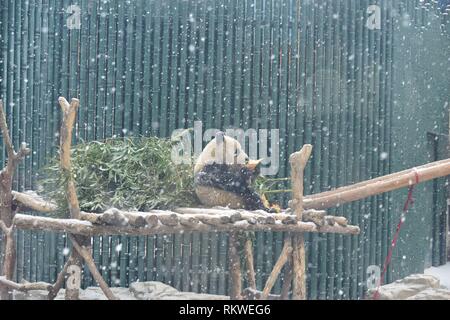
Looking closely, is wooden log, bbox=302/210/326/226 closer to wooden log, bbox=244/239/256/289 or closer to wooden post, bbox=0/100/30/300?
wooden log, bbox=244/239/256/289

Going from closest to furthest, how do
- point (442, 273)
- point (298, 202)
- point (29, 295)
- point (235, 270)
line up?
Answer: point (298, 202), point (235, 270), point (29, 295), point (442, 273)

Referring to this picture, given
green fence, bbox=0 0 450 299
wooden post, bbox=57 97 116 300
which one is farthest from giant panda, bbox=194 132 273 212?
green fence, bbox=0 0 450 299

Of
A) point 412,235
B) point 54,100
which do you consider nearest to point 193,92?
point 54,100

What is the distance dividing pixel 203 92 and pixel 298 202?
1.78 meters

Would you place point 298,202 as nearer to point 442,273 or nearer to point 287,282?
point 287,282

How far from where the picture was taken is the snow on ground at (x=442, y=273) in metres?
5.01

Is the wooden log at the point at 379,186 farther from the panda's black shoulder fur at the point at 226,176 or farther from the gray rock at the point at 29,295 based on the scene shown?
the gray rock at the point at 29,295

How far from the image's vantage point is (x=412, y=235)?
5297mm

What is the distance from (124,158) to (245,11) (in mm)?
1890

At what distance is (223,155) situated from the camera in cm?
354

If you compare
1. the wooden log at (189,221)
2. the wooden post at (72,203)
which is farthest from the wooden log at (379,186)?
the wooden post at (72,203)

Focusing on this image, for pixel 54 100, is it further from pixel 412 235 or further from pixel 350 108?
pixel 412 235

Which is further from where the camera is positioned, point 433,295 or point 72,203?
point 433,295

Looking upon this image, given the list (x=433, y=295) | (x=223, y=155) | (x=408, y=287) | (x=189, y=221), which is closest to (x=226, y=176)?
(x=223, y=155)
